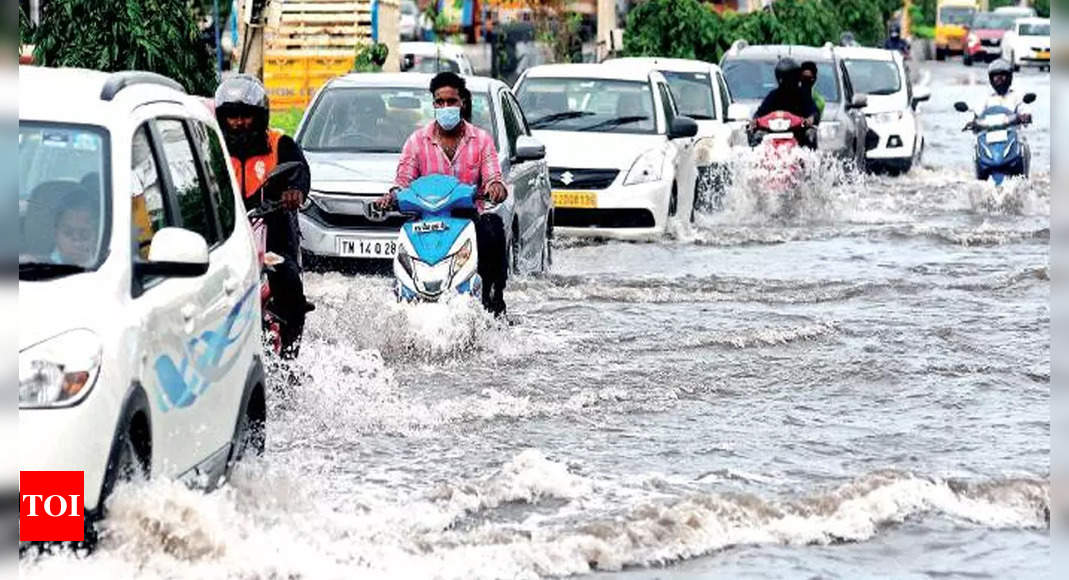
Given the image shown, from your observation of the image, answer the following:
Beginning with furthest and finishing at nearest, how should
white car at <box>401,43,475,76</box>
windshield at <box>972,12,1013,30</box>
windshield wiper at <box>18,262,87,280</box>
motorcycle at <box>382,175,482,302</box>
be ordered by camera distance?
windshield at <box>972,12,1013,30</box>, white car at <box>401,43,475,76</box>, motorcycle at <box>382,175,482,302</box>, windshield wiper at <box>18,262,87,280</box>

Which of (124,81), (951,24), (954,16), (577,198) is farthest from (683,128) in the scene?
(954,16)

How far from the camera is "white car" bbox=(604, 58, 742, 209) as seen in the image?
82.6 ft

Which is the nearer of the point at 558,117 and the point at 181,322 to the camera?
the point at 181,322

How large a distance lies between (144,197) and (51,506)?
1585 mm

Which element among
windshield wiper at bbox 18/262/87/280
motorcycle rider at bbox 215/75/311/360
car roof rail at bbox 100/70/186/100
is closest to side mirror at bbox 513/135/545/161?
motorcycle rider at bbox 215/75/311/360

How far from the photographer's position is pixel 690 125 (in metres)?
21.5

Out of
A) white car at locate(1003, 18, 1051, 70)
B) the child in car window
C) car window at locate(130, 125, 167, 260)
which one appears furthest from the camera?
white car at locate(1003, 18, 1051, 70)

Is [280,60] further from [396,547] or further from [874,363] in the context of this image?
[396,547]

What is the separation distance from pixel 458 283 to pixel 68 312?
7552mm

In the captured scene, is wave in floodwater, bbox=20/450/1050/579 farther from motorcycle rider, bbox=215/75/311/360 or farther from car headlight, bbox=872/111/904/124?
car headlight, bbox=872/111/904/124

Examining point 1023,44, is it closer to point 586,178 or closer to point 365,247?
point 586,178

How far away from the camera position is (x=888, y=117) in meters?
33.5

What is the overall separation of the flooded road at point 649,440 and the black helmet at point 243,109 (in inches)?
49.5

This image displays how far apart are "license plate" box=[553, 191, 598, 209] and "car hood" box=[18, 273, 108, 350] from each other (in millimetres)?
14857
